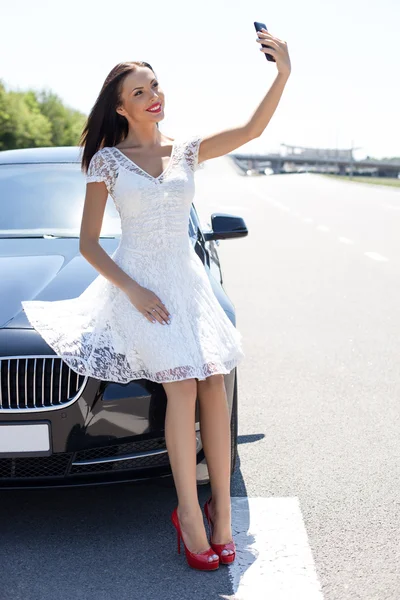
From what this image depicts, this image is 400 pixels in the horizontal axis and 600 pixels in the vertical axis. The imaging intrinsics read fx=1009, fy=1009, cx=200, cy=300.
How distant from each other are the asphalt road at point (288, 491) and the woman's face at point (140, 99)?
1.49 m

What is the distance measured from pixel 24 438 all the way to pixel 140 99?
1269mm

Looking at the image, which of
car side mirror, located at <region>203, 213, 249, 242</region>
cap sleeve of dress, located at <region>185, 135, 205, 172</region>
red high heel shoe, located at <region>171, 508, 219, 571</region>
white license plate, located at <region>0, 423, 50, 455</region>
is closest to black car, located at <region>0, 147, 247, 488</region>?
white license plate, located at <region>0, 423, 50, 455</region>

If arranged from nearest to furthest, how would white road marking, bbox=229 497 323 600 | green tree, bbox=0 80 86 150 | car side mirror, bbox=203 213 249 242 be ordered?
white road marking, bbox=229 497 323 600
car side mirror, bbox=203 213 249 242
green tree, bbox=0 80 86 150

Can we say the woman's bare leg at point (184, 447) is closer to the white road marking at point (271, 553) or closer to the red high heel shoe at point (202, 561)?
the red high heel shoe at point (202, 561)

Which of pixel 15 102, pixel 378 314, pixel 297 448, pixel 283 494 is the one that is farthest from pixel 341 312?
pixel 15 102

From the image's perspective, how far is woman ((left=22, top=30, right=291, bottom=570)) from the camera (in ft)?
11.1

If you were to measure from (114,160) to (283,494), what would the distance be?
153 centimetres

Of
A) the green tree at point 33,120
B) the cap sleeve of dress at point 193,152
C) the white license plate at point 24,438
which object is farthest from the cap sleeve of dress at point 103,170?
the green tree at point 33,120

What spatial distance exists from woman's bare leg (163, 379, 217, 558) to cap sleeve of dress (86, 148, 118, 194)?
75 cm

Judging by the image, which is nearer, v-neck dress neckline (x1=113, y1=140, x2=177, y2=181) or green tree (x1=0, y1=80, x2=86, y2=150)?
v-neck dress neckline (x1=113, y1=140, x2=177, y2=181)

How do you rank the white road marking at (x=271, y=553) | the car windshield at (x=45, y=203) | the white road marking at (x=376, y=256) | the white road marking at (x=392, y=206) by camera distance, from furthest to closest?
1. the white road marking at (x=392, y=206)
2. the white road marking at (x=376, y=256)
3. the car windshield at (x=45, y=203)
4. the white road marking at (x=271, y=553)

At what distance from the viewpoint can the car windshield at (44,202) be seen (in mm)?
4883

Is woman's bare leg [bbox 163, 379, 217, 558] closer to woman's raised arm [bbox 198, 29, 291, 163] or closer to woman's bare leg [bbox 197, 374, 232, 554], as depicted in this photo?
woman's bare leg [bbox 197, 374, 232, 554]

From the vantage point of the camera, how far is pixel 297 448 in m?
4.73
